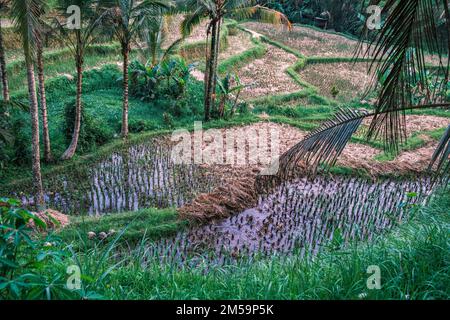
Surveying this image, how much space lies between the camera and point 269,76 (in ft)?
50.2

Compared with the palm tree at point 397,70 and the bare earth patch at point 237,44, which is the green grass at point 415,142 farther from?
the bare earth patch at point 237,44

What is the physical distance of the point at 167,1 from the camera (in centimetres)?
914

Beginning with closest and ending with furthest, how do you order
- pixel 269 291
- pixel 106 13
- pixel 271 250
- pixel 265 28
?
pixel 269 291
pixel 271 250
pixel 106 13
pixel 265 28

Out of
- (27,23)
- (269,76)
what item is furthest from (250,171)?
(269,76)

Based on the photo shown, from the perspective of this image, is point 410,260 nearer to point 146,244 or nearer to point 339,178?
point 146,244

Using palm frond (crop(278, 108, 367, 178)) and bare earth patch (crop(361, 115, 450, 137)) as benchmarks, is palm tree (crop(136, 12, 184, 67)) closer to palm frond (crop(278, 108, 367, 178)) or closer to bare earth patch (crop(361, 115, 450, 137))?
bare earth patch (crop(361, 115, 450, 137))

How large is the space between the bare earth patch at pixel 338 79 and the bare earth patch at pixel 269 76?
0.83 meters

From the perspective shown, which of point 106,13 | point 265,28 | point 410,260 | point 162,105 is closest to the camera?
point 410,260

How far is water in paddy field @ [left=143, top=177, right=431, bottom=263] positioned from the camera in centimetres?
590

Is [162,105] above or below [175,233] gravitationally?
above

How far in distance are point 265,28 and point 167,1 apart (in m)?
14.4

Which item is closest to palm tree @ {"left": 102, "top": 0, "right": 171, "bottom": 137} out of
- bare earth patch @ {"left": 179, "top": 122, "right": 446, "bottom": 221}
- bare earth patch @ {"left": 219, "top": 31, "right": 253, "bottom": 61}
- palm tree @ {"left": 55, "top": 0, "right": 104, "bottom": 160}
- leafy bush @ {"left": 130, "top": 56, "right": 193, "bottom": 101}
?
palm tree @ {"left": 55, "top": 0, "right": 104, "bottom": 160}

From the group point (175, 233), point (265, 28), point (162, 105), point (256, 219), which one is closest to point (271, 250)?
point (256, 219)

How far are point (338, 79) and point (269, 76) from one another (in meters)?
2.57
